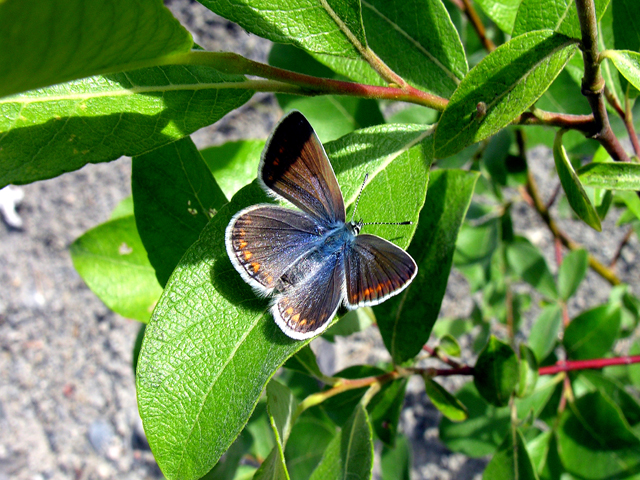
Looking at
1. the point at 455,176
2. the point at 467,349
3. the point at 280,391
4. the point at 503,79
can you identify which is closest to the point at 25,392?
the point at 467,349

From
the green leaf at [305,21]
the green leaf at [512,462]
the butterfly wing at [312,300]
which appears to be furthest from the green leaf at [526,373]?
the green leaf at [305,21]

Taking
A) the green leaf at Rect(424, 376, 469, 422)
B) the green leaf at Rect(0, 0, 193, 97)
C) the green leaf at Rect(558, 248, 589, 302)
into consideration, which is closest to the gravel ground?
the green leaf at Rect(558, 248, 589, 302)

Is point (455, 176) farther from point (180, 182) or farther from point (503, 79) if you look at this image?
point (180, 182)

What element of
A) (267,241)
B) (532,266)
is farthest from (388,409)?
(532,266)

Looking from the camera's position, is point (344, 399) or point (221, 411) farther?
point (344, 399)

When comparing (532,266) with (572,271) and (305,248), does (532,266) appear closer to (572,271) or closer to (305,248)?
(572,271)

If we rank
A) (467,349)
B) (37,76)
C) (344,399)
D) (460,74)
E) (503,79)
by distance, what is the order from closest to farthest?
(37,76) < (503,79) < (460,74) < (344,399) < (467,349)

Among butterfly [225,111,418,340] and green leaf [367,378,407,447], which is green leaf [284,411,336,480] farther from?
butterfly [225,111,418,340]
